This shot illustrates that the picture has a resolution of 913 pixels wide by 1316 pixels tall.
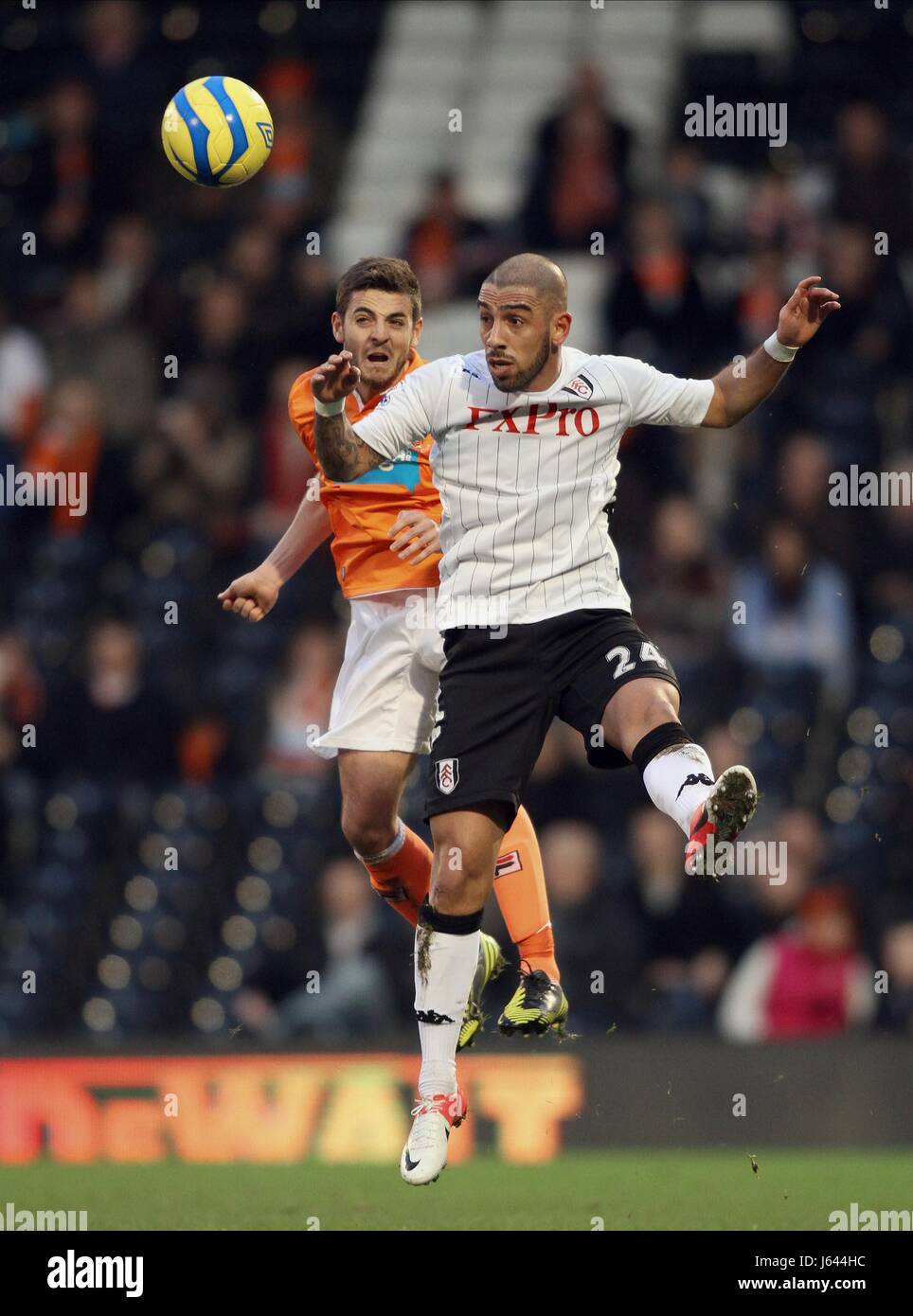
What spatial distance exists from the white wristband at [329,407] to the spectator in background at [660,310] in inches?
238

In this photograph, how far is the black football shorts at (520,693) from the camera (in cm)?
713

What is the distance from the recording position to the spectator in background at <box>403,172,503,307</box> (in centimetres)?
1378

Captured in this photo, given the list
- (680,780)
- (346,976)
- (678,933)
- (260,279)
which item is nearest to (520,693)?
(680,780)

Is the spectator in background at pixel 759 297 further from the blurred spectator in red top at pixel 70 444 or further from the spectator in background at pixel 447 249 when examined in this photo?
the blurred spectator in red top at pixel 70 444

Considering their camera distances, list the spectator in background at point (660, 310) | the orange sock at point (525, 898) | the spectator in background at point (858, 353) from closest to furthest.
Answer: the orange sock at point (525, 898)
the spectator in background at point (858, 353)
the spectator in background at point (660, 310)

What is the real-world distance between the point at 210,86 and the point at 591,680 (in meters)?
2.52

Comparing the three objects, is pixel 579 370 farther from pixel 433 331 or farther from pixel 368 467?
pixel 433 331

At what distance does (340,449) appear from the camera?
277 inches

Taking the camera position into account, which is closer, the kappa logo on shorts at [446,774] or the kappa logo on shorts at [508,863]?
the kappa logo on shorts at [446,774]

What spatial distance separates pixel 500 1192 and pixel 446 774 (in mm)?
2623

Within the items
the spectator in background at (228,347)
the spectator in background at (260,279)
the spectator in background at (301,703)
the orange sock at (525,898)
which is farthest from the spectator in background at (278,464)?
the orange sock at (525,898)

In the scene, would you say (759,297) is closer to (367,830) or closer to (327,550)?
(327,550)

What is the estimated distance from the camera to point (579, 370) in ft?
24.0
